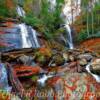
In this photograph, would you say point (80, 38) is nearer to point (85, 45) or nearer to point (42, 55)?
point (85, 45)

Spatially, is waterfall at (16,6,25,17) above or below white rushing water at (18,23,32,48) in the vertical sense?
above

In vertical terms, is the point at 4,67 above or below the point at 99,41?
above

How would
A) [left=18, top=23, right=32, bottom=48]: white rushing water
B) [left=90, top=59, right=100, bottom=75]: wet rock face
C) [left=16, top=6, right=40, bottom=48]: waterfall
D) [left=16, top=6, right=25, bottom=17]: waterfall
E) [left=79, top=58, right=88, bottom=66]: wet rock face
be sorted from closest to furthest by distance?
[left=90, top=59, right=100, bottom=75]: wet rock face < [left=79, top=58, right=88, bottom=66]: wet rock face < [left=18, top=23, right=32, bottom=48]: white rushing water < [left=16, top=6, right=40, bottom=48]: waterfall < [left=16, top=6, right=25, bottom=17]: waterfall

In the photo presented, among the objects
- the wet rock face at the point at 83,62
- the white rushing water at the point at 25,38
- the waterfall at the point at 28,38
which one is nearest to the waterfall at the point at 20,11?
the waterfall at the point at 28,38

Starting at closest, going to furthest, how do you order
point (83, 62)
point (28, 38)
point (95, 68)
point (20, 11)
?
point (95, 68) → point (83, 62) → point (28, 38) → point (20, 11)

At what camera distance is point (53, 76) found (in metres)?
12.2

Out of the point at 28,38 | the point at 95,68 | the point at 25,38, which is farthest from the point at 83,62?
the point at 28,38

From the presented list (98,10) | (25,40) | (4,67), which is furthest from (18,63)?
(98,10)

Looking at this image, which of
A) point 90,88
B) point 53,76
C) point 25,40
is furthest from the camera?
point 25,40

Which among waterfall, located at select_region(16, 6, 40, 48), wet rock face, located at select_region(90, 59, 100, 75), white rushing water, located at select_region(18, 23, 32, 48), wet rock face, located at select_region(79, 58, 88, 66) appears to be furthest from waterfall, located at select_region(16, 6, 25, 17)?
wet rock face, located at select_region(90, 59, 100, 75)

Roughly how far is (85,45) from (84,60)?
1183 cm

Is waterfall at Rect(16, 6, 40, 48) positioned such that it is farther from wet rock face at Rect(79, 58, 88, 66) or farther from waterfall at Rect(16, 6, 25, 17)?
waterfall at Rect(16, 6, 25, 17)

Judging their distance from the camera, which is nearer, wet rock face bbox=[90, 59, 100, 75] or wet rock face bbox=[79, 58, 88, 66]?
wet rock face bbox=[90, 59, 100, 75]

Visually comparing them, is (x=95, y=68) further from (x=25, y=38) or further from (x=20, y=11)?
(x=20, y=11)
